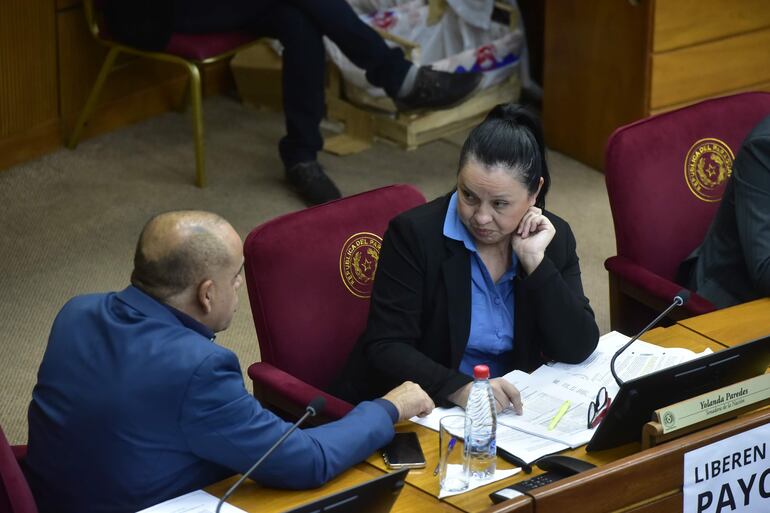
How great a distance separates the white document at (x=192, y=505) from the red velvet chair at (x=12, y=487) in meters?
0.21

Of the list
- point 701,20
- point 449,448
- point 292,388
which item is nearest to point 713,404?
point 449,448

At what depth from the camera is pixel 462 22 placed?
5.68 metres

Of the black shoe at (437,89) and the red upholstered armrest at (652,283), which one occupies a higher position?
the red upholstered armrest at (652,283)

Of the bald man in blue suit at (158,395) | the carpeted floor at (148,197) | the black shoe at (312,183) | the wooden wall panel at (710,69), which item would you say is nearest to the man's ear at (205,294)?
the bald man in blue suit at (158,395)

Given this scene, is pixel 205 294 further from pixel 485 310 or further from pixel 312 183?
pixel 312 183

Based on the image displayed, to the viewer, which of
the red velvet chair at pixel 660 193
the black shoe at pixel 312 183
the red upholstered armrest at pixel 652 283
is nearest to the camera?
the red upholstered armrest at pixel 652 283

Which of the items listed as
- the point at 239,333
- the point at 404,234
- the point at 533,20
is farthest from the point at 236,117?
the point at 404,234

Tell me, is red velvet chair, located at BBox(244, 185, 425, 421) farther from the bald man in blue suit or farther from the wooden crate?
the wooden crate

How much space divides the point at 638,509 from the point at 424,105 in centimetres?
318

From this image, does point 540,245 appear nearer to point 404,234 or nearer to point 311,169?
point 404,234

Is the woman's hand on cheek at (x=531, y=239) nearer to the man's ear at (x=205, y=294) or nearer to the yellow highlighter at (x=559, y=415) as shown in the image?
the yellow highlighter at (x=559, y=415)

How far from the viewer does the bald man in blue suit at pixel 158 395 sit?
2100mm

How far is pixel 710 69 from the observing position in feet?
17.1

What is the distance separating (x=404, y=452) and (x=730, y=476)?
571 millimetres
